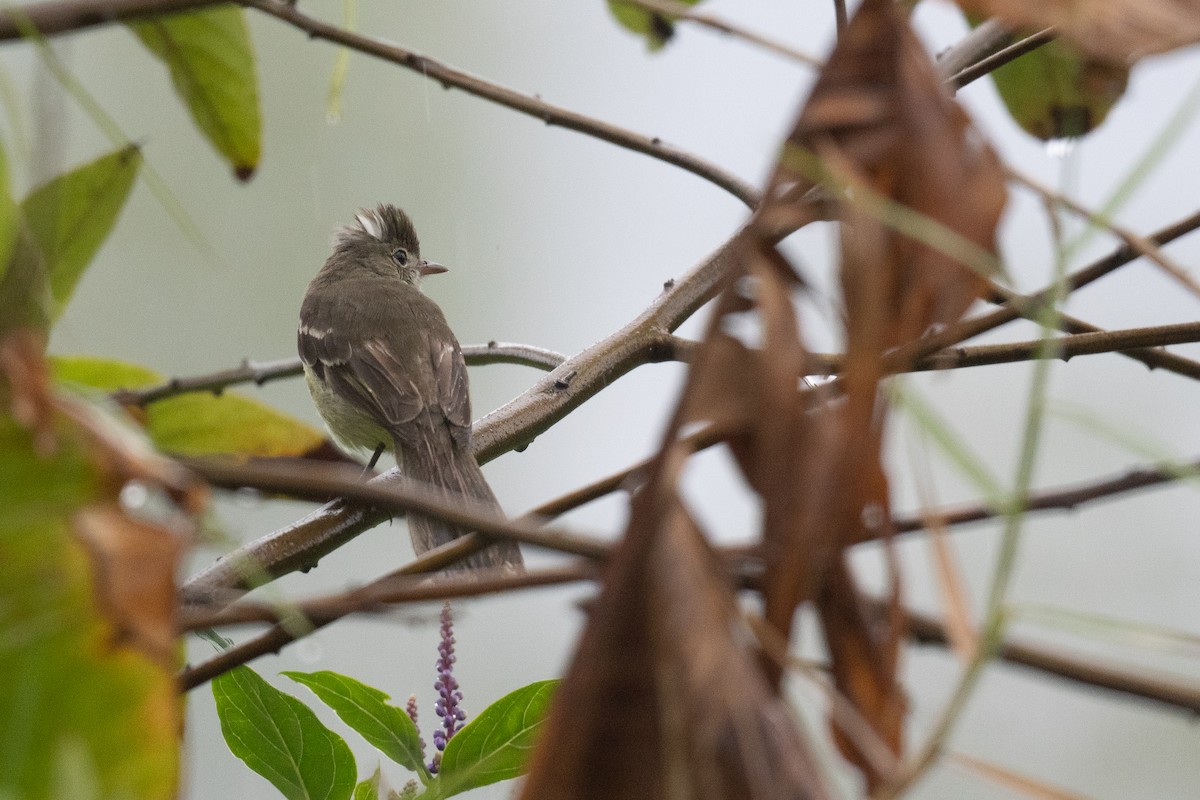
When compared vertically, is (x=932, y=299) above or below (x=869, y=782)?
above

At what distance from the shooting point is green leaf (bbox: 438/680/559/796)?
1.42 metres

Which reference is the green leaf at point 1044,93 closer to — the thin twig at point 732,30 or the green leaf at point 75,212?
the thin twig at point 732,30

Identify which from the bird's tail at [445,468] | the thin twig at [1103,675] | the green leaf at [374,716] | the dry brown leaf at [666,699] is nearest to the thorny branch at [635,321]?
the thin twig at [1103,675]

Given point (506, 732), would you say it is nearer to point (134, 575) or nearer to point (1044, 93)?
point (134, 575)

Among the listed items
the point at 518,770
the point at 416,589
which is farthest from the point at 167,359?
the point at 416,589

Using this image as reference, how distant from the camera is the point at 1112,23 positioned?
80 centimetres

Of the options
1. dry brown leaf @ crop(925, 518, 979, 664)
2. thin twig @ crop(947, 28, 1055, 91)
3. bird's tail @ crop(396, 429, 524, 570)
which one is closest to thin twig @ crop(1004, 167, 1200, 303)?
dry brown leaf @ crop(925, 518, 979, 664)

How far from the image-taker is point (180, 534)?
690 mm

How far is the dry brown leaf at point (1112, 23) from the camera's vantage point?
79cm

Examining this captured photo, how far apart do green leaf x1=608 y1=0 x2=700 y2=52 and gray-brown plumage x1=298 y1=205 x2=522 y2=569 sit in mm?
1347

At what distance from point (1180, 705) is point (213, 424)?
780mm

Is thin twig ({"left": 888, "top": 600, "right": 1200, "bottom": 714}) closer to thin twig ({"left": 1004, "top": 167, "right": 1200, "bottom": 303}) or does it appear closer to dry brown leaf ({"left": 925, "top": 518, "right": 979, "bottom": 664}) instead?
dry brown leaf ({"left": 925, "top": 518, "right": 979, "bottom": 664})

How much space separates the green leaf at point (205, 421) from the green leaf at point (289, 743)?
0.47 m

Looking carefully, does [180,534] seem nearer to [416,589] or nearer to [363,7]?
[416,589]
